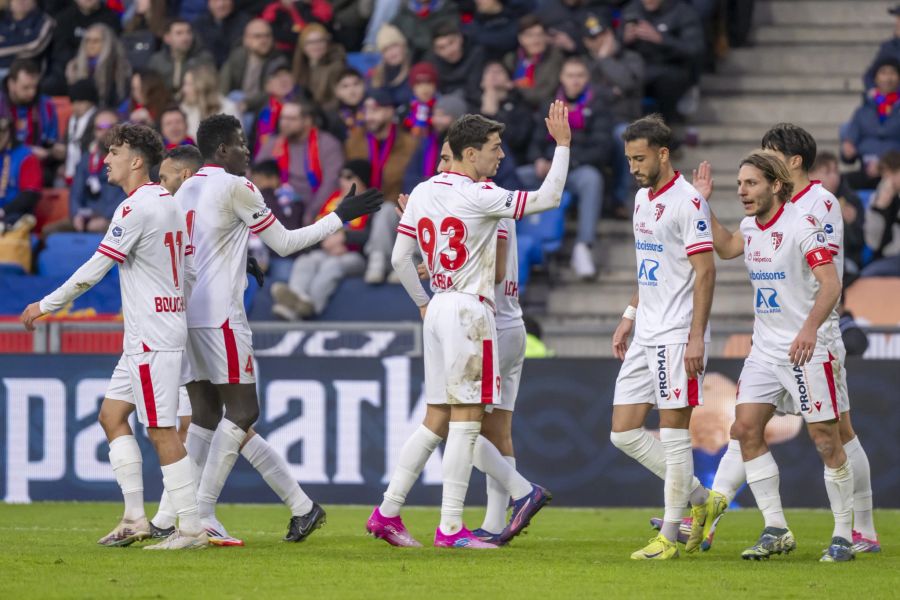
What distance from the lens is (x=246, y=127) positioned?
18.0m

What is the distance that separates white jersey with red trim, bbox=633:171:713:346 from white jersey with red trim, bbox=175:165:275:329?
217 cm

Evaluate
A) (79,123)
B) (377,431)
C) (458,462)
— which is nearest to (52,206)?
(79,123)

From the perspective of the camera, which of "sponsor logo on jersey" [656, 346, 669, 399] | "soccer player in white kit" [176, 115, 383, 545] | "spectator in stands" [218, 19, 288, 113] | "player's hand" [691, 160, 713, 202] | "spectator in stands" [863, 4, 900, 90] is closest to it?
"sponsor logo on jersey" [656, 346, 669, 399]

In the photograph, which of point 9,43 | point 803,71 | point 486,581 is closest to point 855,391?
point 486,581

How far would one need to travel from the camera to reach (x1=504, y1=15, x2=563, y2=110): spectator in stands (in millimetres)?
17281

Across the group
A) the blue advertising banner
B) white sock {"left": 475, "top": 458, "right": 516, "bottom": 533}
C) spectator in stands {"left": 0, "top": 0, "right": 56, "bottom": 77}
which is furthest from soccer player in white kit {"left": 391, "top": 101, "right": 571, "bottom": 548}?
spectator in stands {"left": 0, "top": 0, "right": 56, "bottom": 77}

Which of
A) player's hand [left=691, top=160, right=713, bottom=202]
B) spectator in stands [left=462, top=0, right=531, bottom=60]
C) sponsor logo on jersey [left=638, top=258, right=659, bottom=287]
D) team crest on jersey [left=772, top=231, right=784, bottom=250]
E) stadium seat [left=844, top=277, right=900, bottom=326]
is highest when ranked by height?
spectator in stands [left=462, top=0, right=531, bottom=60]

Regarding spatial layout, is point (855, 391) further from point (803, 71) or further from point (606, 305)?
point (803, 71)

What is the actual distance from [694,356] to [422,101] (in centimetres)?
903

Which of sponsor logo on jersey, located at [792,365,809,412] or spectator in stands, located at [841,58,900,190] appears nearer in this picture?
sponsor logo on jersey, located at [792,365,809,412]

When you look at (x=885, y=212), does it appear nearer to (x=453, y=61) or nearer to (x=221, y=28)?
(x=453, y=61)

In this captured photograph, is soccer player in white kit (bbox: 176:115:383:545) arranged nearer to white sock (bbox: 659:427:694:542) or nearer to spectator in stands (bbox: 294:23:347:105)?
white sock (bbox: 659:427:694:542)

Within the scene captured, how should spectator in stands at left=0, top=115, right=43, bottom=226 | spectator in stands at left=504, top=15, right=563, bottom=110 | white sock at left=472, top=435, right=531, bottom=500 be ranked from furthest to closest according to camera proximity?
spectator in stands at left=0, top=115, right=43, bottom=226 < spectator in stands at left=504, top=15, right=563, bottom=110 < white sock at left=472, top=435, right=531, bottom=500

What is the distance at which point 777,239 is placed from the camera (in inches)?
351
